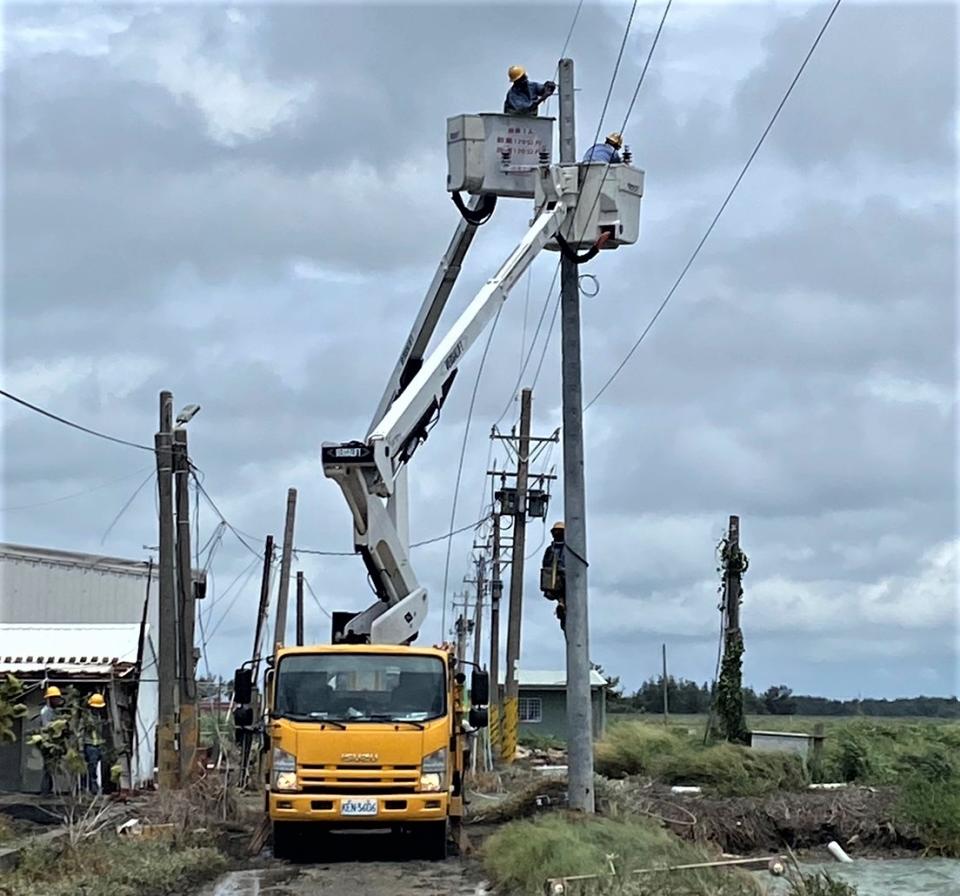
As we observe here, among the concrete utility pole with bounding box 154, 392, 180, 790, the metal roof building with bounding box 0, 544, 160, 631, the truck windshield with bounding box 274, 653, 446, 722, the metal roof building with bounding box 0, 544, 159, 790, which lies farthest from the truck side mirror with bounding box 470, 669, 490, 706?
the metal roof building with bounding box 0, 544, 160, 631

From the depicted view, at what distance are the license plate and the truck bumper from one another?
0.10 ft

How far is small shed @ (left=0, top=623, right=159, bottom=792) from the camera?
2758cm

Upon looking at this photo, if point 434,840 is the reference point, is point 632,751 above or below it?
above

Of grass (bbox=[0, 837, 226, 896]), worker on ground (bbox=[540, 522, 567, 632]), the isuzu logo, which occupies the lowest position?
grass (bbox=[0, 837, 226, 896])

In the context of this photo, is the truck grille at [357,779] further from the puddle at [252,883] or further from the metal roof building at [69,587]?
the metal roof building at [69,587]

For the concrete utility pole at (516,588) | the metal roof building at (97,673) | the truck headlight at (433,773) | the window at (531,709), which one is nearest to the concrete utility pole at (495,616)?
the concrete utility pole at (516,588)

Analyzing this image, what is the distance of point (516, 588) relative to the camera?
38.0 metres

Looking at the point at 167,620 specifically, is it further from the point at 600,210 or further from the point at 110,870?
the point at 600,210

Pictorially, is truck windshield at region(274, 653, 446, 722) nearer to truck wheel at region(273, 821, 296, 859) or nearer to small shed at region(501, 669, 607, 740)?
truck wheel at region(273, 821, 296, 859)

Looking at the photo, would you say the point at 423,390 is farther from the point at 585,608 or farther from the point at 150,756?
the point at 150,756

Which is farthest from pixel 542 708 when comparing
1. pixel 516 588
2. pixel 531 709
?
pixel 516 588

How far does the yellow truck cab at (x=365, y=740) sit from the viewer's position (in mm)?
17391

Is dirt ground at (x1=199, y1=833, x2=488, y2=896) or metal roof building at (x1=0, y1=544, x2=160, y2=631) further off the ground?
metal roof building at (x1=0, y1=544, x2=160, y2=631)

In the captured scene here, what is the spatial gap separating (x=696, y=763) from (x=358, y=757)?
957cm
